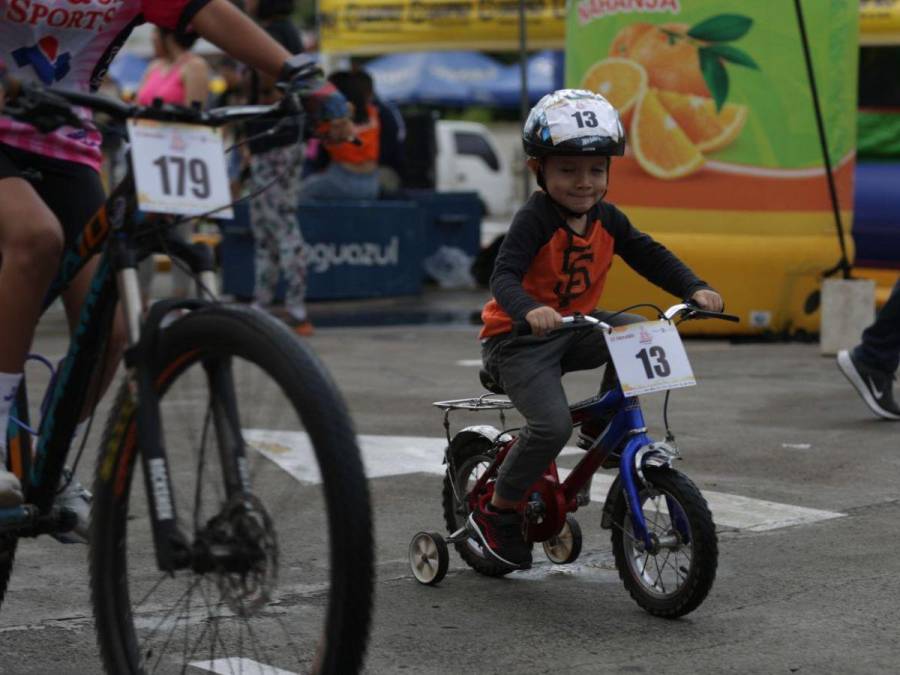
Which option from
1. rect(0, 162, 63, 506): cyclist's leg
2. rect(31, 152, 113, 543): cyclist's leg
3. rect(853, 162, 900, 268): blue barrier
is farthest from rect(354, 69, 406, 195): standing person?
rect(0, 162, 63, 506): cyclist's leg

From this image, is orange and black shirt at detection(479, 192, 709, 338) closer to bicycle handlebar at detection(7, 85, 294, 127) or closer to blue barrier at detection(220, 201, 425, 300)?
bicycle handlebar at detection(7, 85, 294, 127)

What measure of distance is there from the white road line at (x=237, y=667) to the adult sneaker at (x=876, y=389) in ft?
14.3

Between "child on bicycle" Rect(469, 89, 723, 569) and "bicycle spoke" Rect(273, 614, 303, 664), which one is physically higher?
"child on bicycle" Rect(469, 89, 723, 569)

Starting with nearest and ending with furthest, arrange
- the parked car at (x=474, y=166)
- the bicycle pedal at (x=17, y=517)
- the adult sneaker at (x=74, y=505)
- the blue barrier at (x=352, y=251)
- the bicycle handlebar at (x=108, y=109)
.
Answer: the bicycle handlebar at (x=108, y=109)
the bicycle pedal at (x=17, y=517)
the adult sneaker at (x=74, y=505)
the blue barrier at (x=352, y=251)
the parked car at (x=474, y=166)

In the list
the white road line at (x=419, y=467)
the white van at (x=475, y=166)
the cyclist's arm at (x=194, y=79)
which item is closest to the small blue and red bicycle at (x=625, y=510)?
the white road line at (x=419, y=467)

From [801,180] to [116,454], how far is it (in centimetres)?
740

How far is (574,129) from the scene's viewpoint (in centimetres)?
438

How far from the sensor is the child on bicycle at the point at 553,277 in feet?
14.2

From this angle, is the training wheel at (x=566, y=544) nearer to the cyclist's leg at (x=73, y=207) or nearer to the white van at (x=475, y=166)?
the cyclist's leg at (x=73, y=207)

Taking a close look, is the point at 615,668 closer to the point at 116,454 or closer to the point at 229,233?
the point at 116,454

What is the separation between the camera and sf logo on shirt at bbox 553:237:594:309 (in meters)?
4.45

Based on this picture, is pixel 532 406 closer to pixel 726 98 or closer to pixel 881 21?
pixel 726 98

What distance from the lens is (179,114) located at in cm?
323

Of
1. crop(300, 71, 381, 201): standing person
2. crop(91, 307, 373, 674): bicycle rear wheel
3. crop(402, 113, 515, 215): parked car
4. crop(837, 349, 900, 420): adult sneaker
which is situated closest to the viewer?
crop(91, 307, 373, 674): bicycle rear wheel
